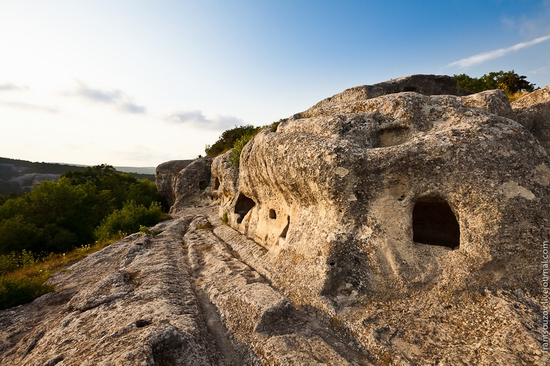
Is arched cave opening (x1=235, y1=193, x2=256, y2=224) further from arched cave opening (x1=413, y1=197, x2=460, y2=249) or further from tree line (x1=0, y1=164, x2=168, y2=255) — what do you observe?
arched cave opening (x1=413, y1=197, x2=460, y2=249)

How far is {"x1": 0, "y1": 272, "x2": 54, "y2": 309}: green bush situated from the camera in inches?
337

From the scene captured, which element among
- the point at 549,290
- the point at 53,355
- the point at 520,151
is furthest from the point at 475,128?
the point at 53,355

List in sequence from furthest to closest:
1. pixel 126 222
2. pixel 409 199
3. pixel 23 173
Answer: pixel 23 173 < pixel 126 222 < pixel 409 199

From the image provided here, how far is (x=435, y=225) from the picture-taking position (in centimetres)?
898

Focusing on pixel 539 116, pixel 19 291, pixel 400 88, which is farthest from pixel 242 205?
pixel 539 116

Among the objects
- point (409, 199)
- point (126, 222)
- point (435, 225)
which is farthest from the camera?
point (126, 222)

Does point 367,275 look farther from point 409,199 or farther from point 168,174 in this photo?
point 168,174

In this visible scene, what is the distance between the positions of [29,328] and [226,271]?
17.4 ft

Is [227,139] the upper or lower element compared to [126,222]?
upper

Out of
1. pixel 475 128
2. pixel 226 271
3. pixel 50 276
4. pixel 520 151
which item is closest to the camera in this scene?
pixel 520 151

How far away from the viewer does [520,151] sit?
5992 mm

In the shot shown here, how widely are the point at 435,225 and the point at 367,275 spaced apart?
4189mm

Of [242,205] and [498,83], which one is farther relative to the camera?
[498,83]

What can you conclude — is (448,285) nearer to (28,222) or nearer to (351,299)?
(351,299)
